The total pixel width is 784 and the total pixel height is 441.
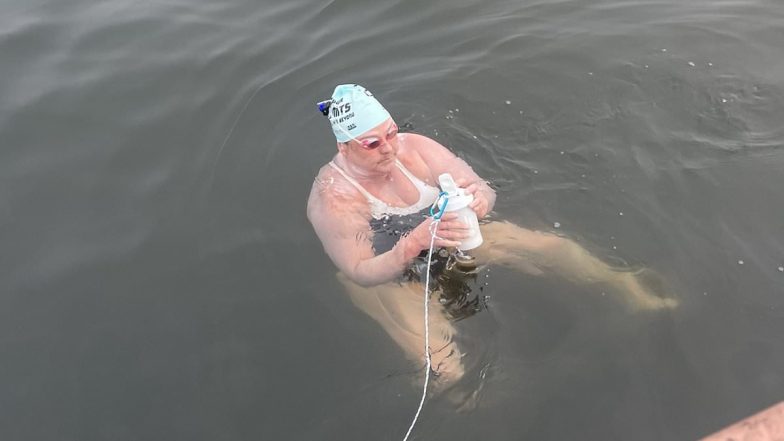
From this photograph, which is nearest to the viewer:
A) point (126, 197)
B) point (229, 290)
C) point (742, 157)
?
point (229, 290)

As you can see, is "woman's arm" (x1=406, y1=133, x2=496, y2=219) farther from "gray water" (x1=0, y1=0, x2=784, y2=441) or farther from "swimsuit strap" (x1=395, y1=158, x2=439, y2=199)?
"gray water" (x1=0, y1=0, x2=784, y2=441)

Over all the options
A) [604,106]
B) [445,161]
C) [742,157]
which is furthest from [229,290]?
[742,157]

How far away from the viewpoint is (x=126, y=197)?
5.17 meters

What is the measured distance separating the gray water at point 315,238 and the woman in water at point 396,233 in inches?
6.0

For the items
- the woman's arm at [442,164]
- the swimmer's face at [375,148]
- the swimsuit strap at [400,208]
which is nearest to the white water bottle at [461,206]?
the swimmer's face at [375,148]

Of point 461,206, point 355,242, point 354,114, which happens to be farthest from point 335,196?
point 461,206

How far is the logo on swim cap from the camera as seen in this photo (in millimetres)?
3725

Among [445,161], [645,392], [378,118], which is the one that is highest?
[378,118]

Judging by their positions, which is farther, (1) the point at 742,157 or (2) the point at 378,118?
(1) the point at 742,157

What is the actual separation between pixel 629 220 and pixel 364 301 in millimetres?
2072

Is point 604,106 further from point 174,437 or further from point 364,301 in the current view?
point 174,437

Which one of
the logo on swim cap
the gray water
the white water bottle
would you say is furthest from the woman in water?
the white water bottle

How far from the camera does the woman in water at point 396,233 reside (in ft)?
12.3

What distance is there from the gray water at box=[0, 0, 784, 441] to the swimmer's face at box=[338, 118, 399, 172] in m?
0.96
